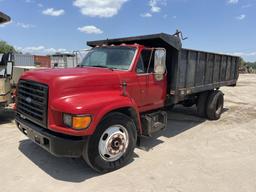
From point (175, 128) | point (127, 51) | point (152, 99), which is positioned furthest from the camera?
point (175, 128)

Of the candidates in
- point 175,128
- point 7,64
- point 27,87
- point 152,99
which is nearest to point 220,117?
point 175,128

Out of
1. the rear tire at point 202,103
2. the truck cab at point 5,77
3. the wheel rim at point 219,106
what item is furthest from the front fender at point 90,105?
the wheel rim at point 219,106

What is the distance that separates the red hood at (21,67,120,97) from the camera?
3.76 metres

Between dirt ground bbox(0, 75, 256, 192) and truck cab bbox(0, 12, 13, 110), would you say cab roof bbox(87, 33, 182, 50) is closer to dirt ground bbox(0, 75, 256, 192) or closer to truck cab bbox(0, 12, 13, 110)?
dirt ground bbox(0, 75, 256, 192)

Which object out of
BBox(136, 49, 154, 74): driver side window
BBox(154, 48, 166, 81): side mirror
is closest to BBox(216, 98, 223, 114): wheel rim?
BBox(154, 48, 166, 81): side mirror

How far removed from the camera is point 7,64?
24.4ft

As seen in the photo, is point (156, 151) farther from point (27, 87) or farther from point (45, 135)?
point (27, 87)

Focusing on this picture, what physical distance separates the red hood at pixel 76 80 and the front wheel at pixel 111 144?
0.56 meters

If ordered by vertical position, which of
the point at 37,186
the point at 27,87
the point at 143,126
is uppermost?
Answer: the point at 27,87

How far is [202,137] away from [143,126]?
1.89 metres

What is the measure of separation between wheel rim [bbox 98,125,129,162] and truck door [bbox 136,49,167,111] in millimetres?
1035

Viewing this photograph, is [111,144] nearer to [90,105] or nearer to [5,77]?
[90,105]

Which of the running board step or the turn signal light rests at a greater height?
the turn signal light

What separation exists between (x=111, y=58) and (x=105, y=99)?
143 centimetres
